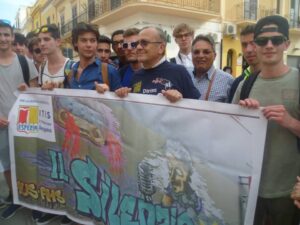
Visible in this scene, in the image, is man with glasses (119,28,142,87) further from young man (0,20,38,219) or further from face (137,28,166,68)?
young man (0,20,38,219)

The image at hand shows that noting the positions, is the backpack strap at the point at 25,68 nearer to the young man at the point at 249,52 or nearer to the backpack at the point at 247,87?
the young man at the point at 249,52

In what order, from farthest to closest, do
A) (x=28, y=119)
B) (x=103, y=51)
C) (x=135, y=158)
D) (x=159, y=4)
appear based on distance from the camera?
(x=159, y=4) < (x=103, y=51) < (x=28, y=119) < (x=135, y=158)

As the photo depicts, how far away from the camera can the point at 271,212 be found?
8.12 feet

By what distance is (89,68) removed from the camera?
3.56 metres

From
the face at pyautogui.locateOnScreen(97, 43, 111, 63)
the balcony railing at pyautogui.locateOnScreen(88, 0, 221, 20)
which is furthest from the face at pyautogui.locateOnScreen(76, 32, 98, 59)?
the balcony railing at pyautogui.locateOnScreen(88, 0, 221, 20)

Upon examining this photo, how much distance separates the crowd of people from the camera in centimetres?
236

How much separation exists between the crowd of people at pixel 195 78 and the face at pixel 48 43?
1 centimetres

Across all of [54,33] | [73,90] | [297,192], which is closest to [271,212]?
[297,192]

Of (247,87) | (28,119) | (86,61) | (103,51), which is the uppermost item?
(103,51)

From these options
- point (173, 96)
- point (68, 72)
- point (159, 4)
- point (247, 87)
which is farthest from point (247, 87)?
point (159, 4)

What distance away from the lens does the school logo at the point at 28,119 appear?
3615mm

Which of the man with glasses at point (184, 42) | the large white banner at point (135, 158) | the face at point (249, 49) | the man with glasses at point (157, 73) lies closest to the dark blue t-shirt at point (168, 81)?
the man with glasses at point (157, 73)

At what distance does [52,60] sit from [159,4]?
15.1 metres

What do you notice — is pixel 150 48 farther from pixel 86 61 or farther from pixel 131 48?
pixel 131 48
